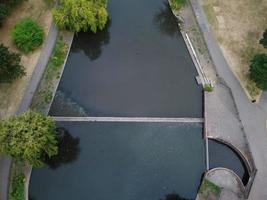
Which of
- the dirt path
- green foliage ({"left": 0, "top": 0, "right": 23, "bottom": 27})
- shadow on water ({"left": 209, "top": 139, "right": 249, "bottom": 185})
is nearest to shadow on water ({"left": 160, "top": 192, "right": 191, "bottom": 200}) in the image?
shadow on water ({"left": 209, "top": 139, "right": 249, "bottom": 185})

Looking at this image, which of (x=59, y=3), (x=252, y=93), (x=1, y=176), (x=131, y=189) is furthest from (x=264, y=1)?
(x=1, y=176)

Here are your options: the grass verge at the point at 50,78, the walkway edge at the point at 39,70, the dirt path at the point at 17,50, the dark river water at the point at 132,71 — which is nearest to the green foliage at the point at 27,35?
the dirt path at the point at 17,50

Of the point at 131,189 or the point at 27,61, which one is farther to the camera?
the point at 27,61

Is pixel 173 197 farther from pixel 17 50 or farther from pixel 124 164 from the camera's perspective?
pixel 17 50

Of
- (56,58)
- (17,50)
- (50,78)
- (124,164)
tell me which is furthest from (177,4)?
(124,164)

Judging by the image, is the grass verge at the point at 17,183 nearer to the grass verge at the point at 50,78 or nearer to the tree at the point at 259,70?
the grass verge at the point at 50,78

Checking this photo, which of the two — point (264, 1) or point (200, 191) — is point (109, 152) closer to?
point (200, 191)
